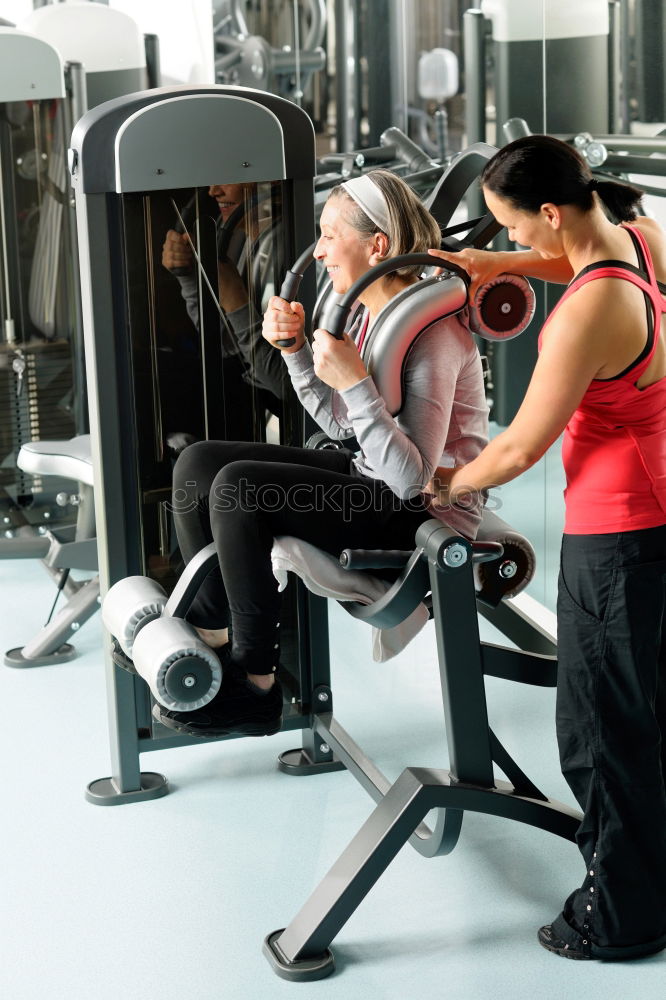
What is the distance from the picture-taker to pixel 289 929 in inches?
82.0

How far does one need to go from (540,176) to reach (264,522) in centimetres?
78

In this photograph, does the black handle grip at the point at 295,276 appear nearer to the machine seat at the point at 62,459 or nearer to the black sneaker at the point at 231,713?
the black sneaker at the point at 231,713

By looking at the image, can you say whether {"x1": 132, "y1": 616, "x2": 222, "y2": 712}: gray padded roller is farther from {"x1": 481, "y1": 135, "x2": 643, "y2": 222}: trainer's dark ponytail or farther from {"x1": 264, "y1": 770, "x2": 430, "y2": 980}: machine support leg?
{"x1": 481, "y1": 135, "x2": 643, "y2": 222}: trainer's dark ponytail

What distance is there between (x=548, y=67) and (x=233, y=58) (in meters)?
3.04

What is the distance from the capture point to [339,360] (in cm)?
199

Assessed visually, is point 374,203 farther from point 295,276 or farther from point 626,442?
point 626,442

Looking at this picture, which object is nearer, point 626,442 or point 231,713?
point 626,442

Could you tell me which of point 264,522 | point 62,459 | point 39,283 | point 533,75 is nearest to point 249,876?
point 264,522

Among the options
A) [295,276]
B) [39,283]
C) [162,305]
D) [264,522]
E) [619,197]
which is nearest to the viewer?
[619,197]

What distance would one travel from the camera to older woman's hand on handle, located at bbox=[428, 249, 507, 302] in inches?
83.2

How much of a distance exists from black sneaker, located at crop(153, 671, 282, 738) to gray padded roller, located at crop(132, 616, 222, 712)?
3cm

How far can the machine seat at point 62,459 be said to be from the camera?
3.41m

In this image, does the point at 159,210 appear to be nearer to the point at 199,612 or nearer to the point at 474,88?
the point at 199,612

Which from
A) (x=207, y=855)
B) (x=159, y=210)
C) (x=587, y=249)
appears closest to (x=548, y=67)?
(x=159, y=210)
